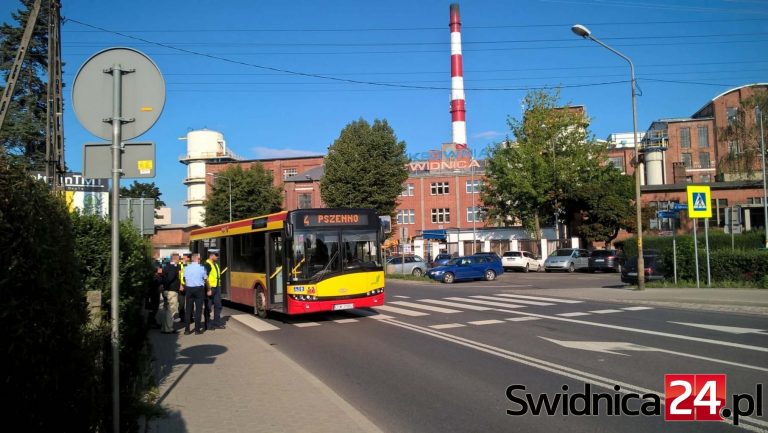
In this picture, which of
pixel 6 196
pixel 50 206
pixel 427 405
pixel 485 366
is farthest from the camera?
pixel 485 366

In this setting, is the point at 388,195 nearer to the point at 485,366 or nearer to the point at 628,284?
the point at 628,284

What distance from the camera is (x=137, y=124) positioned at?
483cm

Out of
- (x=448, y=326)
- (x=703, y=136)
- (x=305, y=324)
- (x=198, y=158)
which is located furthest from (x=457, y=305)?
(x=198, y=158)

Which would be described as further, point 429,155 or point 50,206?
point 429,155

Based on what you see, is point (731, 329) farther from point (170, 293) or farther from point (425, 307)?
point (170, 293)

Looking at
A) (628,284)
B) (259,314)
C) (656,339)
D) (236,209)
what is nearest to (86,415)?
(656,339)

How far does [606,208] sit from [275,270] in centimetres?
4171

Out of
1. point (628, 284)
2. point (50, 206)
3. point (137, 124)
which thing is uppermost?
point (137, 124)

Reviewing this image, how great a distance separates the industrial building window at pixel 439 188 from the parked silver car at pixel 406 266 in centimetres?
2702

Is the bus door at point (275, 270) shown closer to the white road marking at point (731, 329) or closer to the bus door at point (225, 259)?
the bus door at point (225, 259)

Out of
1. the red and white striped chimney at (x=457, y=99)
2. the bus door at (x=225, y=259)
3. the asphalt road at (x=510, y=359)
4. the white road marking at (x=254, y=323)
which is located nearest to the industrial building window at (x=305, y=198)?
the red and white striped chimney at (x=457, y=99)

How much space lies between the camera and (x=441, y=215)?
66.8 meters

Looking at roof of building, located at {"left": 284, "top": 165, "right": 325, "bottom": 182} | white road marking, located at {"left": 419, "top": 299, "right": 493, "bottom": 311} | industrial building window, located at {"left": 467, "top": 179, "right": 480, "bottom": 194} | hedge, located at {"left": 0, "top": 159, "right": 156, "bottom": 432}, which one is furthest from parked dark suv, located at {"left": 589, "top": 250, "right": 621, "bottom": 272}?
roof of building, located at {"left": 284, "top": 165, "right": 325, "bottom": 182}

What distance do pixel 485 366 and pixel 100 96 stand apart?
6.35 metres
